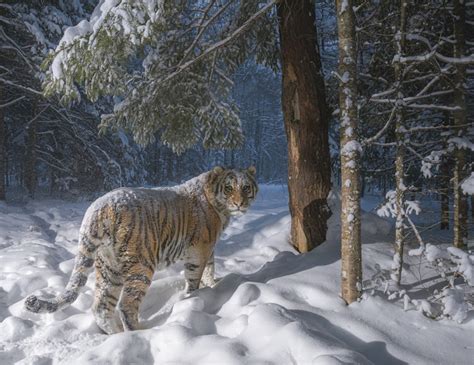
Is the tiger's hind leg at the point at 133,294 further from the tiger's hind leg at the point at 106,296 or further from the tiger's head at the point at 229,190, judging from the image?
the tiger's head at the point at 229,190

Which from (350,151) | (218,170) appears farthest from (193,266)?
(350,151)

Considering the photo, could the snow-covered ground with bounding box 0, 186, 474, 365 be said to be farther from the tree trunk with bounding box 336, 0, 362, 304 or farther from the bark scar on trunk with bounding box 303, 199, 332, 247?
the tree trunk with bounding box 336, 0, 362, 304

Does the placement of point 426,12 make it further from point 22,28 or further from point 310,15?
point 22,28

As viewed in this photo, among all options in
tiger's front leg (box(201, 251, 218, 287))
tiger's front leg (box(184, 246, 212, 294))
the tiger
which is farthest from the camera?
tiger's front leg (box(201, 251, 218, 287))

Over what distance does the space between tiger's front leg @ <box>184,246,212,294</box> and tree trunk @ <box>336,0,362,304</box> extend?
5.93ft

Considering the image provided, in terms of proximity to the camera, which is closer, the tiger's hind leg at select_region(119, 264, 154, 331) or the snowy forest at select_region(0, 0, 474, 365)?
the snowy forest at select_region(0, 0, 474, 365)

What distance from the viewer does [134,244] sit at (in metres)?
3.76

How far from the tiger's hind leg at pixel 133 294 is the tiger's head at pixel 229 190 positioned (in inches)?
53.5

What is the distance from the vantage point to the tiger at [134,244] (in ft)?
12.0

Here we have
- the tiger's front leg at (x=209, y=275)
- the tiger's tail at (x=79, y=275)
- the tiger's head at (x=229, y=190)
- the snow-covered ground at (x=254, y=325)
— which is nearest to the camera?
the snow-covered ground at (x=254, y=325)

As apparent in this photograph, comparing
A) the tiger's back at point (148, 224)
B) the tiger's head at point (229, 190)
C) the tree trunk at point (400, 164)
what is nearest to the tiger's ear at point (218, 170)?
the tiger's head at point (229, 190)

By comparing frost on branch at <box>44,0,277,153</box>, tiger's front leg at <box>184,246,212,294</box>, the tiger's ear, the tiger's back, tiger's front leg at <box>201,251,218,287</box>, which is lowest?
tiger's front leg at <box>201,251,218,287</box>

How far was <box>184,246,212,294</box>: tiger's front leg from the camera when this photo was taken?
14.8 ft

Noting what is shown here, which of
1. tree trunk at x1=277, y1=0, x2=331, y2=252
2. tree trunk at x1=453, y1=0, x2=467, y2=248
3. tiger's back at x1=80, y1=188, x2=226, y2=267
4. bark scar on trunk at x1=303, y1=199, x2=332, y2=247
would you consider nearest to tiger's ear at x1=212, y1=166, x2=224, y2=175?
tiger's back at x1=80, y1=188, x2=226, y2=267
